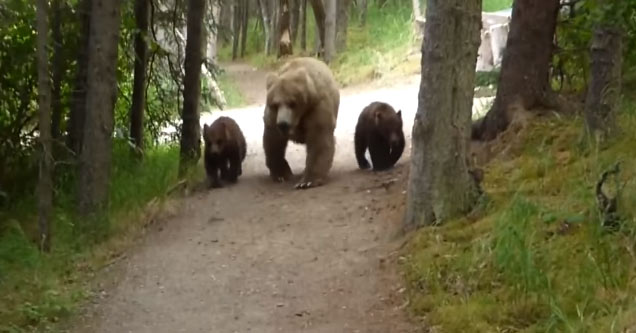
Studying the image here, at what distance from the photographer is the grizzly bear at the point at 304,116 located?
1183 centimetres

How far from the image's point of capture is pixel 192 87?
42.7 ft

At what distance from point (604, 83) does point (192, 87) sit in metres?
5.95

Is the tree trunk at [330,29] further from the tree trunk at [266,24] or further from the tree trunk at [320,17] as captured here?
the tree trunk at [266,24]

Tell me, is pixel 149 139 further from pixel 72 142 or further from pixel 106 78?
pixel 106 78

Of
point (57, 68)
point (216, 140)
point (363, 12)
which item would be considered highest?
point (363, 12)

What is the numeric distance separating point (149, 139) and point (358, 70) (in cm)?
1240

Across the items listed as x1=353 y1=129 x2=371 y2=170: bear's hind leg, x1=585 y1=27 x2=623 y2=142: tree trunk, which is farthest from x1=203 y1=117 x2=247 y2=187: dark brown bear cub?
x1=585 y1=27 x2=623 y2=142: tree trunk

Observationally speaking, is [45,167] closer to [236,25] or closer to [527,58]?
[527,58]

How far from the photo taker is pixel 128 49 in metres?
13.9

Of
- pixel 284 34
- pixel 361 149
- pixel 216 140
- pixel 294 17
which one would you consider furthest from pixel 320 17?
pixel 216 140

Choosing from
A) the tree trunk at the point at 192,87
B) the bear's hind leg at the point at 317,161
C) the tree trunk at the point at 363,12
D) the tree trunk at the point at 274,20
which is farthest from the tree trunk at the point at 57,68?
the tree trunk at the point at 363,12

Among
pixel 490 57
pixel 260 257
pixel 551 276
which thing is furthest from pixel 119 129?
pixel 490 57

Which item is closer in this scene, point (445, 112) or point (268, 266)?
point (445, 112)

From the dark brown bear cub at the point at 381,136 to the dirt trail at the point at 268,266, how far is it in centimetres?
30
